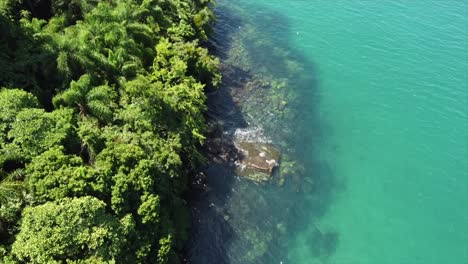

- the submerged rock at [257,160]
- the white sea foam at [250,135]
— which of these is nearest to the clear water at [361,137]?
the white sea foam at [250,135]

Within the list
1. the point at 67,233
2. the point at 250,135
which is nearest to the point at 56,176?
the point at 67,233

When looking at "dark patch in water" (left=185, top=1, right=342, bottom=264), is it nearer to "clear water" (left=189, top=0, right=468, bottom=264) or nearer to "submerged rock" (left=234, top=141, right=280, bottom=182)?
"clear water" (left=189, top=0, right=468, bottom=264)

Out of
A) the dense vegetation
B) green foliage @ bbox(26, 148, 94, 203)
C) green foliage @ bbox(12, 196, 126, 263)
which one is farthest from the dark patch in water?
green foliage @ bbox(26, 148, 94, 203)

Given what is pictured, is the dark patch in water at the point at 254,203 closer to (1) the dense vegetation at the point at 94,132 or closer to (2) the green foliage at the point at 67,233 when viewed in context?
(1) the dense vegetation at the point at 94,132

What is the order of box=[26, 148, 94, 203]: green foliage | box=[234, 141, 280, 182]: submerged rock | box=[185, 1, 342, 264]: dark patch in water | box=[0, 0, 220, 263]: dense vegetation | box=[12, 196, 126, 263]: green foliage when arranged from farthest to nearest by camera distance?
box=[234, 141, 280, 182]: submerged rock, box=[185, 1, 342, 264]: dark patch in water, box=[26, 148, 94, 203]: green foliage, box=[0, 0, 220, 263]: dense vegetation, box=[12, 196, 126, 263]: green foliage

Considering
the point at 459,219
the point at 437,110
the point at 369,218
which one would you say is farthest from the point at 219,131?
the point at 437,110
